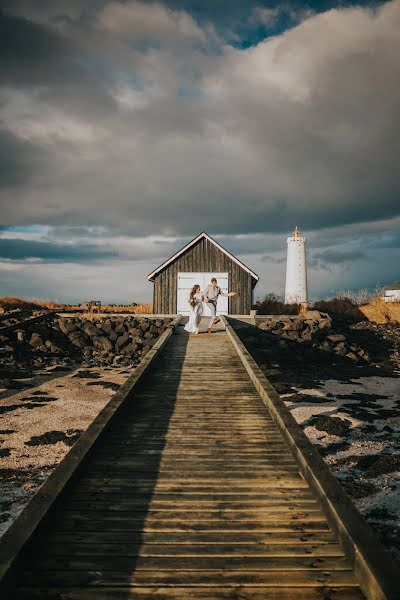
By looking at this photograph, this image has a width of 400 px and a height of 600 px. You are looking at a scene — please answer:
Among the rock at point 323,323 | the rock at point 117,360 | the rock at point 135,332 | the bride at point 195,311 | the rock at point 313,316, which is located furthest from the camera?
the rock at point 313,316

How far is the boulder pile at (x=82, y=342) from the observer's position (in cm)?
1875

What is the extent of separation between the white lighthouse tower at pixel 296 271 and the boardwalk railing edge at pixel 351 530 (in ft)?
102

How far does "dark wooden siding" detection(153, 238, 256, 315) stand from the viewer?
2744cm

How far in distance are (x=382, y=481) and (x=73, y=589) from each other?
235 inches

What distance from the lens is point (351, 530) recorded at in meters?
3.71

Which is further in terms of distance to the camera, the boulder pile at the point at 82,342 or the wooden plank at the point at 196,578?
the boulder pile at the point at 82,342

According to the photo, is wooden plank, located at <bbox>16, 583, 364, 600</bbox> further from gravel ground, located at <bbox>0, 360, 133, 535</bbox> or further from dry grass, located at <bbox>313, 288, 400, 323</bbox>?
dry grass, located at <bbox>313, 288, 400, 323</bbox>

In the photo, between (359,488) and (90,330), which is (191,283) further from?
(359,488)

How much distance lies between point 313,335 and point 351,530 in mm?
18785

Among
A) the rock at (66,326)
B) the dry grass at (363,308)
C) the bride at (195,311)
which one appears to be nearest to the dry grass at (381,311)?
the dry grass at (363,308)

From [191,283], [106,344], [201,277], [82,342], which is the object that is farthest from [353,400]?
[191,283]

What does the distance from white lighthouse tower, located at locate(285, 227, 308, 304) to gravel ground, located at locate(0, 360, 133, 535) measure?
71.9 feet

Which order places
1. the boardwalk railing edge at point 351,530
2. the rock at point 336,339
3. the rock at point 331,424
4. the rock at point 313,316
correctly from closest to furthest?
the boardwalk railing edge at point 351,530 < the rock at point 331,424 < the rock at point 336,339 < the rock at point 313,316

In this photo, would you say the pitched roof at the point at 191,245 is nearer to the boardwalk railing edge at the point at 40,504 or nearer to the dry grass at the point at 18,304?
the dry grass at the point at 18,304
